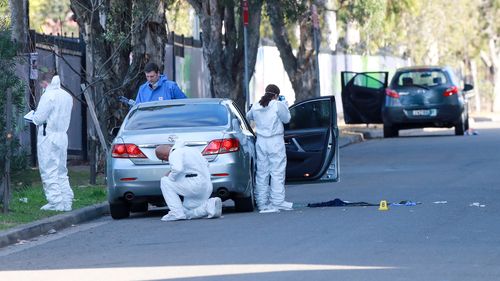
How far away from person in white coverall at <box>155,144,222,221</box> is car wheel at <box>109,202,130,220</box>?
73 centimetres

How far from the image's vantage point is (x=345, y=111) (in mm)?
34281

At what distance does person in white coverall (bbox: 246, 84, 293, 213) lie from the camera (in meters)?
16.1

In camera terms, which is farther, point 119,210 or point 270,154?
point 270,154

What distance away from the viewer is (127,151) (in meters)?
15.5

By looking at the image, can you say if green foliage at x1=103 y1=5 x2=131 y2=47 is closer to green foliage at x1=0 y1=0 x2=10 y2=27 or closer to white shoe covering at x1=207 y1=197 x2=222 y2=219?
green foliage at x1=0 y1=0 x2=10 y2=27

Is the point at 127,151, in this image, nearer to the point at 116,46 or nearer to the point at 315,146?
the point at 315,146

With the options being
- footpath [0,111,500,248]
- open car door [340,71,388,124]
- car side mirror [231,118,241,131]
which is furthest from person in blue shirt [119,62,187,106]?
open car door [340,71,388,124]

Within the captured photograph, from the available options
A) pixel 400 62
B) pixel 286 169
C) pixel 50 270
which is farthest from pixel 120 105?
pixel 400 62

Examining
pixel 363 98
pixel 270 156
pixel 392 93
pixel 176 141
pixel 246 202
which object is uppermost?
pixel 392 93

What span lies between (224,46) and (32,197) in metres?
10.2

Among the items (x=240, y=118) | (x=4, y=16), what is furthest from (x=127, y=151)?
(x=4, y=16)

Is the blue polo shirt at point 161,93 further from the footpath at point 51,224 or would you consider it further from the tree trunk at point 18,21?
the tree trunk at point 18,21

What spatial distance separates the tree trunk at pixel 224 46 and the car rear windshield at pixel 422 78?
624cm

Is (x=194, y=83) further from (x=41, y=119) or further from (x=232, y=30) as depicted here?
(x=41, y=119)
